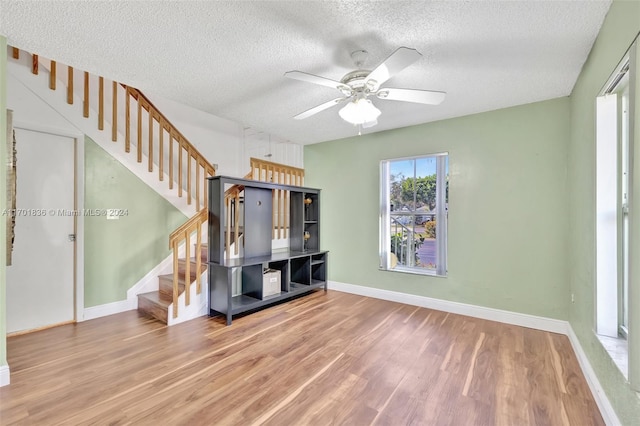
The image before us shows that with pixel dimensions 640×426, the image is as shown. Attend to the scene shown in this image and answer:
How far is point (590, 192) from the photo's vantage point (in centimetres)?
221

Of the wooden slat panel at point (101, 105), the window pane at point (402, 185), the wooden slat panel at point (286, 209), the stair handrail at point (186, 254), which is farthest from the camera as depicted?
the wooden slat panel at point (286, 209)

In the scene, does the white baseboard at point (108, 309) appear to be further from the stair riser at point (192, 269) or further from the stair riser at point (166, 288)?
the stair riser at point (192, 269)

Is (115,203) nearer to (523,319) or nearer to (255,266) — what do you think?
(255,266)

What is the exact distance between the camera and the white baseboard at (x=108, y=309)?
3.38 metres

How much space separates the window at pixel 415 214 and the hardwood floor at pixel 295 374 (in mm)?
974

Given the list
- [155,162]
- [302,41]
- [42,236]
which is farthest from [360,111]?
[42,236]

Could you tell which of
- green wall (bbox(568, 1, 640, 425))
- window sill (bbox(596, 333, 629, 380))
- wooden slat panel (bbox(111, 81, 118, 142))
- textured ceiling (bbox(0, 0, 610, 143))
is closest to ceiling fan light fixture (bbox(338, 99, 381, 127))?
textured ceiling (bbox(0, 0, 610, 143))

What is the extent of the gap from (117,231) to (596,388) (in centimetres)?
489

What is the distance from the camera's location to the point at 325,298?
431cm

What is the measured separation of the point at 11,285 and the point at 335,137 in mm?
4340

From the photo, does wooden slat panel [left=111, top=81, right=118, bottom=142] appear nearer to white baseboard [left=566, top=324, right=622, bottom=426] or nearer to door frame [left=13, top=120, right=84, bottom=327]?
door frame [left=13, top=120, right=84, bottom=327]

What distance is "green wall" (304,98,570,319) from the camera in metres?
3.11

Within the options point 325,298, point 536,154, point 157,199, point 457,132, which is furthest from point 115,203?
point 536,154

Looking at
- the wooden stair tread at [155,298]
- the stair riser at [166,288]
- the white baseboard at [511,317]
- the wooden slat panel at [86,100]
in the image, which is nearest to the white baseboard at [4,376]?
the wooden stair tread at [155,298]
